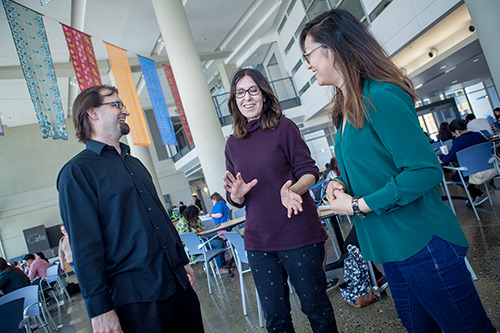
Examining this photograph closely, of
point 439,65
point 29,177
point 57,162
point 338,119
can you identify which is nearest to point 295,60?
point 439,65

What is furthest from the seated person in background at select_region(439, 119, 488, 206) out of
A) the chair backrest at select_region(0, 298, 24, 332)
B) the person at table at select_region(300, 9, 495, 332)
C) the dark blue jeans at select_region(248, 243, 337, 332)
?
the chair backrest at select_region(0, 298, 24, 332)

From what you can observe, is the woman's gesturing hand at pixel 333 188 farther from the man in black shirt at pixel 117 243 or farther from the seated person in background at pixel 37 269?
the seated person in background at pixel 37 269

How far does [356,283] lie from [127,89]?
24.1ft

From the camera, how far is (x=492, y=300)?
82.0 inches

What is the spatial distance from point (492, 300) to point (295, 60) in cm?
1079

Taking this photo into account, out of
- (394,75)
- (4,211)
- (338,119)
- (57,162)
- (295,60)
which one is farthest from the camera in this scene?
(57,162)

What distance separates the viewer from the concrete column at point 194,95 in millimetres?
7004

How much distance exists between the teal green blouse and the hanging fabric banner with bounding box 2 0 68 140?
539cm

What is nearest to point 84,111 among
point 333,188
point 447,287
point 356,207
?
point 333,188

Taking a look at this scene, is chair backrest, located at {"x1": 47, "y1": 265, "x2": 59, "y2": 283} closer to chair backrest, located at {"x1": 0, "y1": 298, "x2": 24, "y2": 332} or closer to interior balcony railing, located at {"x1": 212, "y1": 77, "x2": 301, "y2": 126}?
chair backrest, located at {"x1": 0, "y1": 298, "x2": 24, "y2": 332}

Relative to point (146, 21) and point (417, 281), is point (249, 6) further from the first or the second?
point (417, 281)

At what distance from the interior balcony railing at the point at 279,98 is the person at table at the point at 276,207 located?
9669 mm

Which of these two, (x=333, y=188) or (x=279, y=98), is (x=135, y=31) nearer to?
(x=279, y=98)

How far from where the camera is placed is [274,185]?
1523 millimetres
